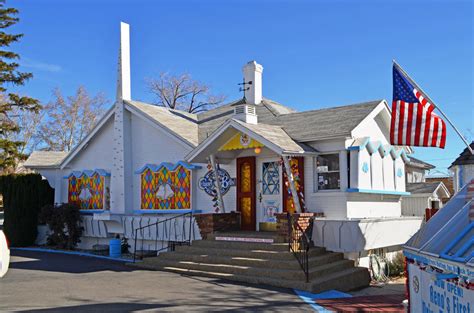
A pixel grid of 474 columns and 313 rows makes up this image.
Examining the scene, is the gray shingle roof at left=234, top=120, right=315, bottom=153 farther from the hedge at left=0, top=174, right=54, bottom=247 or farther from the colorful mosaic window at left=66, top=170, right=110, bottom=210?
the hedge at left=0, top=174, right=54, bottom=247

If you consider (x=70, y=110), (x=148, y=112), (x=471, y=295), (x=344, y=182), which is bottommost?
(x=471, y=295)

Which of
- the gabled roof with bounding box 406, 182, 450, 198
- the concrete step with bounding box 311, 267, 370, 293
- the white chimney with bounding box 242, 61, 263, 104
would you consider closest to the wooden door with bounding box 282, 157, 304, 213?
the concrete step with bounding box 311, 267, 370, 293

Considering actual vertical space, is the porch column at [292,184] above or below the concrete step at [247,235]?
above

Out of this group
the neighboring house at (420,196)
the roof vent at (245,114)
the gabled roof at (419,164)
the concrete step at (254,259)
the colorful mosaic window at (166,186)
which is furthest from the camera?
the gabled roof at (419,164)

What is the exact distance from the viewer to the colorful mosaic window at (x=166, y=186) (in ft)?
53.4

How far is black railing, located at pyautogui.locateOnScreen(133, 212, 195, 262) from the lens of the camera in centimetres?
1509

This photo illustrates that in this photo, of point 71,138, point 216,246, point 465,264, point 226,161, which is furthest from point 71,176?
point 71,138

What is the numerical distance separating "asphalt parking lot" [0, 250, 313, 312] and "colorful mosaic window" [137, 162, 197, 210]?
380cm

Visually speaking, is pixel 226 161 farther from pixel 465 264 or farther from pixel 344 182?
pixel 465 264

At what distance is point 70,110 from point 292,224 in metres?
36.5

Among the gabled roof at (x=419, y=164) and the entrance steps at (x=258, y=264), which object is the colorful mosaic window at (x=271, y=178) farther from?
the gabled roof at (x=419, y=164)

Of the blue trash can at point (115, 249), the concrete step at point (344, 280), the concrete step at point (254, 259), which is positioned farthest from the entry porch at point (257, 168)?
the blue trash can at point (115, 249)

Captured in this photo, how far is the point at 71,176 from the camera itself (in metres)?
20.5

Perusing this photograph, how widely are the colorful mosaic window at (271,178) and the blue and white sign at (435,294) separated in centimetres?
718
